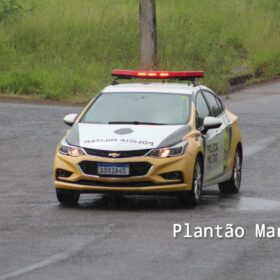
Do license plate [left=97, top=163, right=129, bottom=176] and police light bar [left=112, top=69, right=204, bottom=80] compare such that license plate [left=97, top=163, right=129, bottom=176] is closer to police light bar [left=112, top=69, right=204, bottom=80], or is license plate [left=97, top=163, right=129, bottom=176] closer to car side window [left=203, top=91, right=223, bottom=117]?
police light bar [left=112, top=69, right=204, bottom=80]

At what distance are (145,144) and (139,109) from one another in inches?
46.9

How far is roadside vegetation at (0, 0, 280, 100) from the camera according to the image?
108 ft

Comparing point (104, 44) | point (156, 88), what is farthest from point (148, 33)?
point (156, 88)

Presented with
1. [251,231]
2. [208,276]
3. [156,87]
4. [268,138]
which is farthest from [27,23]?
[208,276]

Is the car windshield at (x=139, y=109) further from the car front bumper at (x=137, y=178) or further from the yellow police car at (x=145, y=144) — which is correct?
the car front bumper at (x=137, y=178)

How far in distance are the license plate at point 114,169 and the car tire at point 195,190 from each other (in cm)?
80

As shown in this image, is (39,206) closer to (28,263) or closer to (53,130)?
(28,263)

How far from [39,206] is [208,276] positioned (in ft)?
17.1

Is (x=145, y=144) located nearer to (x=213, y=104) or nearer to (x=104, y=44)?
(x=213, y=104)

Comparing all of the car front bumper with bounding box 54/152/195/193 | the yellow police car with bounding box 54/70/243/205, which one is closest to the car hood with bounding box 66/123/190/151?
the yellow police car with bounding box 54/70/243/205

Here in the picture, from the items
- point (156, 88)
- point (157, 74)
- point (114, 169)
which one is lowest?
point (114, 169)

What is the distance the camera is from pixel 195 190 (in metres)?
A: 15.7

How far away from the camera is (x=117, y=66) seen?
3541 cm

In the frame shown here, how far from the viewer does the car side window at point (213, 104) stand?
683 inches
